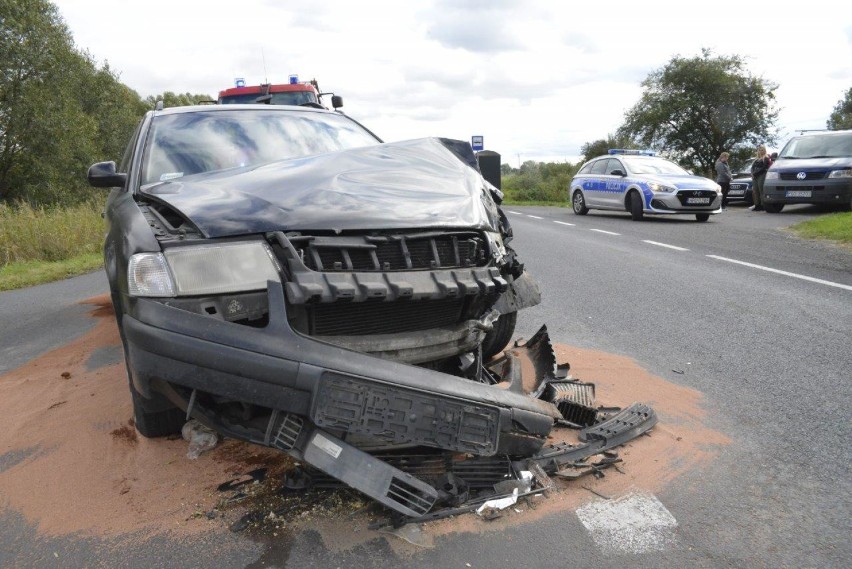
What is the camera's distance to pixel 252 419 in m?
2.52

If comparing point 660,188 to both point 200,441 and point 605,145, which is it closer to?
point 200,441

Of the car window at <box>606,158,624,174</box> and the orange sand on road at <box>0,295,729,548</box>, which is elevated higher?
the car window at <box>606,158,624,174</box>

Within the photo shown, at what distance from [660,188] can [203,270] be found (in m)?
14.8

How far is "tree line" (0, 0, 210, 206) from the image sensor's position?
87.5 feet

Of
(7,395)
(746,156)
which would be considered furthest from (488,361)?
(746,156)

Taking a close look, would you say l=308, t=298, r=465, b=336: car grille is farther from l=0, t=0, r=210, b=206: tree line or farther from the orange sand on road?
l=0, t=0, r=210, b=206: tree line

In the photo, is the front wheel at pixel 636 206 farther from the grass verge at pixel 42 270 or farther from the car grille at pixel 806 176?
the grass verge at pixel 42 270

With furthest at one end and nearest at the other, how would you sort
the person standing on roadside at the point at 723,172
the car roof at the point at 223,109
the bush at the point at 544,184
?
the bush at the point at 544,184 < the person standing on roadside at the point at 723,172 < the car roof at the point at 223,109

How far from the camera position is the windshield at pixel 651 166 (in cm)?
1641

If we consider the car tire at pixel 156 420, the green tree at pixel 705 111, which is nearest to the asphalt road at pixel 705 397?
the car tire at pixel 156 420

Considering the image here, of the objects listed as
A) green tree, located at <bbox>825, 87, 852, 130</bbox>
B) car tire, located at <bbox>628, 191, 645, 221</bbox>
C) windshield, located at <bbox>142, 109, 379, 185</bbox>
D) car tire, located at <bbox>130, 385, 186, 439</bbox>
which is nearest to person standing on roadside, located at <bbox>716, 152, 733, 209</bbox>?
car tire, located at <bbox>628, 191, 645, 221</bbox>

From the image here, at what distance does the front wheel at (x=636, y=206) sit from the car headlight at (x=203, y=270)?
582 inches

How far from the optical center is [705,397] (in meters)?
3.85

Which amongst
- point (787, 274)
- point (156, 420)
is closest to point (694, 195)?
point (787, 274)
